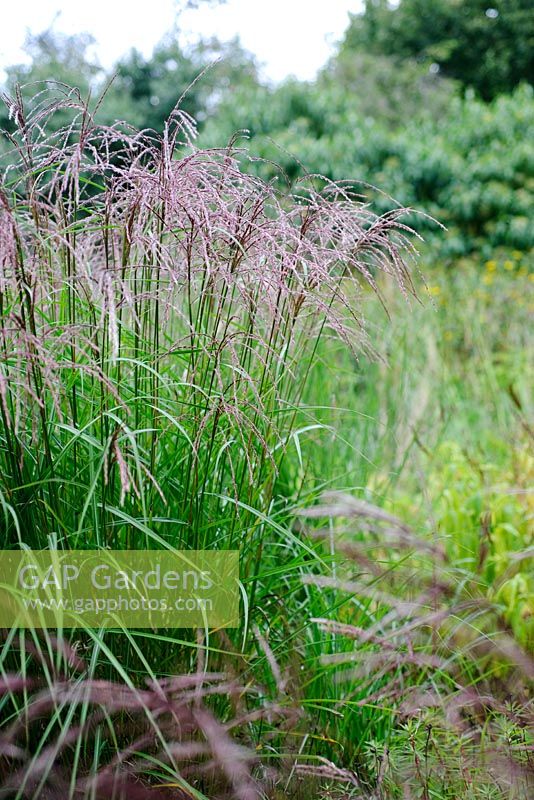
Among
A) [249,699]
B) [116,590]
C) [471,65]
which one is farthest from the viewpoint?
[471,65]

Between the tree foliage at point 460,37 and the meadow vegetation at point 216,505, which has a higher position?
the tree foliage at point 460,37

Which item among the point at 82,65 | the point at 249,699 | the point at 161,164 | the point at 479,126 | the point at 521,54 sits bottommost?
the point at 249,699

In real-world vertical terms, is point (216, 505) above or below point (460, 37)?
below

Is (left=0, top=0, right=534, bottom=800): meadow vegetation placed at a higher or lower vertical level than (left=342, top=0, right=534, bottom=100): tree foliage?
lower

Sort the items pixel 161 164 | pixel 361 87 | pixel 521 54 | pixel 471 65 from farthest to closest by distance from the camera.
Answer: pixel 471 65, pixel 521 54, pixel 361 87, pixel 161 164

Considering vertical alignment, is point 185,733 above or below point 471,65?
below

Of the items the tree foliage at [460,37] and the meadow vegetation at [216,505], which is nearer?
the meadow vegetation at [216,505]

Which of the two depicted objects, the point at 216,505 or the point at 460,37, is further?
the point at 460,37

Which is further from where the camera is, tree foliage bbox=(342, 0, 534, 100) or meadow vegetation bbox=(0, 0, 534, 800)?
tree foliage bbox=(342, 0, 534, 100)

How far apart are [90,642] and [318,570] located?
2.90ft

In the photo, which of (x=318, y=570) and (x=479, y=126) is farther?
(x=479, y=126)

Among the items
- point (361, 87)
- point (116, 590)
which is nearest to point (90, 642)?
point (116, 590)

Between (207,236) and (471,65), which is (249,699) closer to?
(207,236)

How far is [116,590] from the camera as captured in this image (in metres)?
1.58
